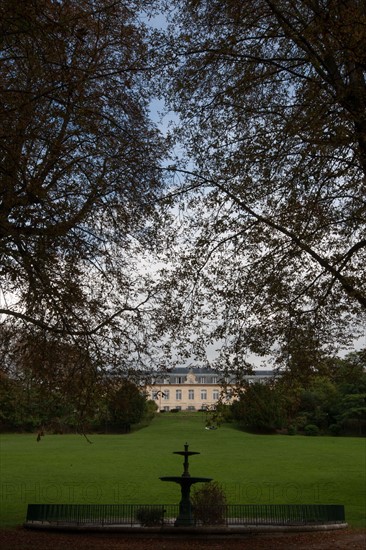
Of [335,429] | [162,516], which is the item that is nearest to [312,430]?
[335,429]

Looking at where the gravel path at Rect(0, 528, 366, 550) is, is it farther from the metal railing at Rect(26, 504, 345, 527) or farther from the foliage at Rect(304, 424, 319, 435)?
the foliage at Rect(304, 424, 319, 435)

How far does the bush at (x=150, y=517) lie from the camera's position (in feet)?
61.2

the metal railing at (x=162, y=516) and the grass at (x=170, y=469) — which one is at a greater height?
the grass at (x=170, y=469)

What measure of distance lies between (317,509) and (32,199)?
14943 mm

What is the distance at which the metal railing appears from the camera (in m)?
18.9

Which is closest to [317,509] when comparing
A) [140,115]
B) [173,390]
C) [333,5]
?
[140,115]

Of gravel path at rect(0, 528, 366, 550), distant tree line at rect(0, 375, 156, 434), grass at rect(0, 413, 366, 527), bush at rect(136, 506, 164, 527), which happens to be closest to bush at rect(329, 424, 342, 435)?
grass at rect(0, 413, 366, 527)

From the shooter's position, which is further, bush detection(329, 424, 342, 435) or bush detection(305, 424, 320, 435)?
bush detection(329, 424, 342, 435)

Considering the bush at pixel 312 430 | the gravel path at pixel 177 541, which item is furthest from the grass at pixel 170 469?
the bush at pixel 312 430

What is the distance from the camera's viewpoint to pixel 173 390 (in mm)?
117250

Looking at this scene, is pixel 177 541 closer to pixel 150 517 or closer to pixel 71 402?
pixel 150 517

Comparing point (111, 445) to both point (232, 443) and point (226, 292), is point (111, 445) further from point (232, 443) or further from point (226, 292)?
point (226, 292)

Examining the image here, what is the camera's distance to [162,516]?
1866cm

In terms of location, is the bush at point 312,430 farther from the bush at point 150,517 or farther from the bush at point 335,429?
the bush at point 150,517
